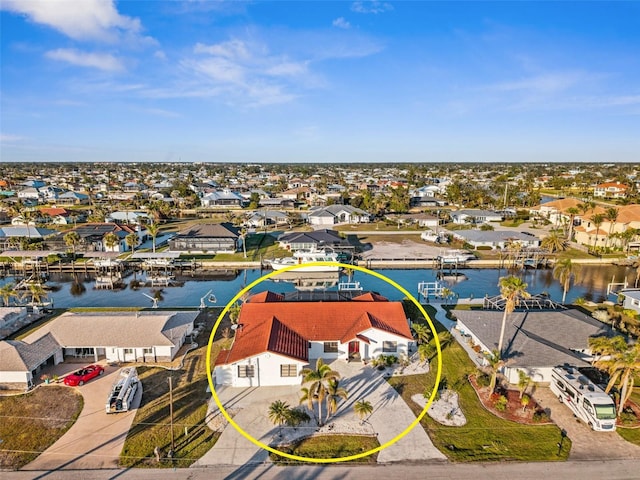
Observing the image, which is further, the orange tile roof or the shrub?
the orange tile roof

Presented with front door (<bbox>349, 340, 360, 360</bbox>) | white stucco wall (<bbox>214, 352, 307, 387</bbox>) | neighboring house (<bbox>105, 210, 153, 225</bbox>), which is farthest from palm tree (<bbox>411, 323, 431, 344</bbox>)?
neighboring house (<bbox>105, 210, 153, 225</bbox>)

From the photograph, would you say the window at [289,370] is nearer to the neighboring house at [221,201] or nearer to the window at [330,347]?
the window at [330,347]

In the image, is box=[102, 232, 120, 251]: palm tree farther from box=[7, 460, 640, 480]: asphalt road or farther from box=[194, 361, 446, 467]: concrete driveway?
box=[7, 460, 640, 480]: asphalt road

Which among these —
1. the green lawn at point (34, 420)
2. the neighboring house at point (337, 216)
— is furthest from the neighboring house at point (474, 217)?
the green lawn at point (34, 420)

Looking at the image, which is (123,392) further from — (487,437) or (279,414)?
(487,437)

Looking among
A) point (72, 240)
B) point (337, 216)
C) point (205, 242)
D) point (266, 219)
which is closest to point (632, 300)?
point (205, 242)

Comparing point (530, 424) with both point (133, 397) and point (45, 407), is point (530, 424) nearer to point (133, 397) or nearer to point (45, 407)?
point (133, 397)

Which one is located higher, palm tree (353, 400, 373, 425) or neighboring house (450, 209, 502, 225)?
neighboring house (450, 209, 502, 225)
